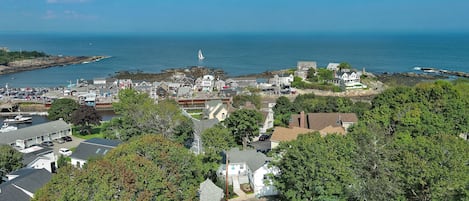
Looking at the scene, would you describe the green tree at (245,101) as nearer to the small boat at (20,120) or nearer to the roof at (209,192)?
the small boat at (20,120)

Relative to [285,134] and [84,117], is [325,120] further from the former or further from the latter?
[84,117]

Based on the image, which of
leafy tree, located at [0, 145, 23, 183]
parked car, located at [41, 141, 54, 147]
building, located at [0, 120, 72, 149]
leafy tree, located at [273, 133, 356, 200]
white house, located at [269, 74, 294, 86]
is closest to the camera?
leafy tree, located at [273, 133, 356, 200]

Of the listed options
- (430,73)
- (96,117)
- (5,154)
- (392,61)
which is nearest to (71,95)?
(96,117)

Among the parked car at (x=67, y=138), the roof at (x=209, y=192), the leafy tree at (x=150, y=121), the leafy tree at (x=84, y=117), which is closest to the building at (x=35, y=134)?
the parked car at (x=67, y=138)

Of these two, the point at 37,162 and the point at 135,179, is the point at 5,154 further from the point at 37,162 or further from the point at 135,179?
the point at 135,179

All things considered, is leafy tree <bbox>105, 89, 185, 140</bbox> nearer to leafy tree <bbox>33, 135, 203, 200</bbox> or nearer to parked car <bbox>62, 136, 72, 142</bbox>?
parked car <bbox>62, 136, 72, 142</bbox>

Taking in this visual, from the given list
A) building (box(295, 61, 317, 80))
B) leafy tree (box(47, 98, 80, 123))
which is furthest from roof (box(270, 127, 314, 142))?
building (box(295, 61, 317, 80))
